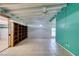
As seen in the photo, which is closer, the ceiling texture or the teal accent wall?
the teal accent wall

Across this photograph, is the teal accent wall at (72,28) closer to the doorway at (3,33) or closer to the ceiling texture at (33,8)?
the ceiling texture at (33,8)

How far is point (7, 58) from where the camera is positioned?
1536mm

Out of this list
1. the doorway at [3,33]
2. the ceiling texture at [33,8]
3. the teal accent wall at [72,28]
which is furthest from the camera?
the doorway at [3,33]

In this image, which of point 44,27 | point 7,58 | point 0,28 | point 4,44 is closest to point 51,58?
point 7,58

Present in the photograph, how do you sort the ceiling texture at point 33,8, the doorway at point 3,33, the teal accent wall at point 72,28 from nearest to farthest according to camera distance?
the teal accent wall at point 72,28
the ceiling texture at point 33,8
the doorway at point 3,33

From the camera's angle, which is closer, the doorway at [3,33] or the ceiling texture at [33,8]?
the ceiling texture at [33,8]

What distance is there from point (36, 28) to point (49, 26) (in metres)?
2.08

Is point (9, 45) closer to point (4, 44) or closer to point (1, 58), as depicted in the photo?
point (4, 44)

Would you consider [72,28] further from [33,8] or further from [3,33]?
[3,33]

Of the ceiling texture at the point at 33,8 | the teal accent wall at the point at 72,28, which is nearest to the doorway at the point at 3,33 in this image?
the ceiling texture at the point at 33,8

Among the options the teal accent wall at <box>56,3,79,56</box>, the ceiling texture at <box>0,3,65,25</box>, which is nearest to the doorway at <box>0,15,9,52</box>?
the ceiling texture at <box>0,3,65,25</box>

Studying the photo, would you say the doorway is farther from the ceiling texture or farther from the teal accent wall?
the teal accent wall

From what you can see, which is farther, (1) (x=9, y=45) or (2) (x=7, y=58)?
(1) (x=9, y=45)

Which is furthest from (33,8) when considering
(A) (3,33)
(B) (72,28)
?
(B) (72,28)
